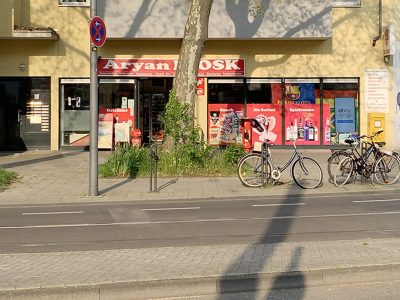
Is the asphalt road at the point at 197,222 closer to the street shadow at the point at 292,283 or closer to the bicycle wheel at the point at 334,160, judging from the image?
the bicycle wheel at the point at 334,160

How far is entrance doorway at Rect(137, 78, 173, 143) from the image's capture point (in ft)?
73.0

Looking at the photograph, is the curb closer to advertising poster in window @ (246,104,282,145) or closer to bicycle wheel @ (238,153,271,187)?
bicycle wheel @ (238,153,271,187)

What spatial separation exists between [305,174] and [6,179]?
749 cm

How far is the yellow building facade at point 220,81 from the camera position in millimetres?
21719

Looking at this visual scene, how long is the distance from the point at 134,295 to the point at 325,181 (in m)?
9.93

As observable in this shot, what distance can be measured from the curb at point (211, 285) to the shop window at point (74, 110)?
17215 millimetres

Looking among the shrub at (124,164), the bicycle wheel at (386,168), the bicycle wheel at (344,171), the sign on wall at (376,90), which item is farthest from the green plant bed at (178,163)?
the sign on wall at (376,90)

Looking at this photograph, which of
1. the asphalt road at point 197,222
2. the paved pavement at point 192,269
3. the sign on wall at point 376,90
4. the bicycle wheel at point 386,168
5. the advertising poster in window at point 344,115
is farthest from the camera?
the advertising poster in window at point 344,115

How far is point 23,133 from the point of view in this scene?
21.9 meters

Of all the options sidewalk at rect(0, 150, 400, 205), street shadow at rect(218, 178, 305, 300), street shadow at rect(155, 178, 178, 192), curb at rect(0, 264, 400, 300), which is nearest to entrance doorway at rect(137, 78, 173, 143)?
sidewalk at rect(0, 150, 400, 205)

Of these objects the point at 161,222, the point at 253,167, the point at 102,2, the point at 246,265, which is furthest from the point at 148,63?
the point at 246,265

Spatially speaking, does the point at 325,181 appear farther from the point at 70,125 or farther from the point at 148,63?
the point at 70,125

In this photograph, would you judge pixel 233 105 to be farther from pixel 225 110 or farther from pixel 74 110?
pixel 74 110

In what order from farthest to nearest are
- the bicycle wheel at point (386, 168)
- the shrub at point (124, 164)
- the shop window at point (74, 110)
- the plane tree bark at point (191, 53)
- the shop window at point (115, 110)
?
the shop window at point (74, 110) < the shop window at point (115, 110) < the plane tree bark at point (191, 53) < the shrub at point (124, 164) < the bicycle wheel at point (386, 168)
